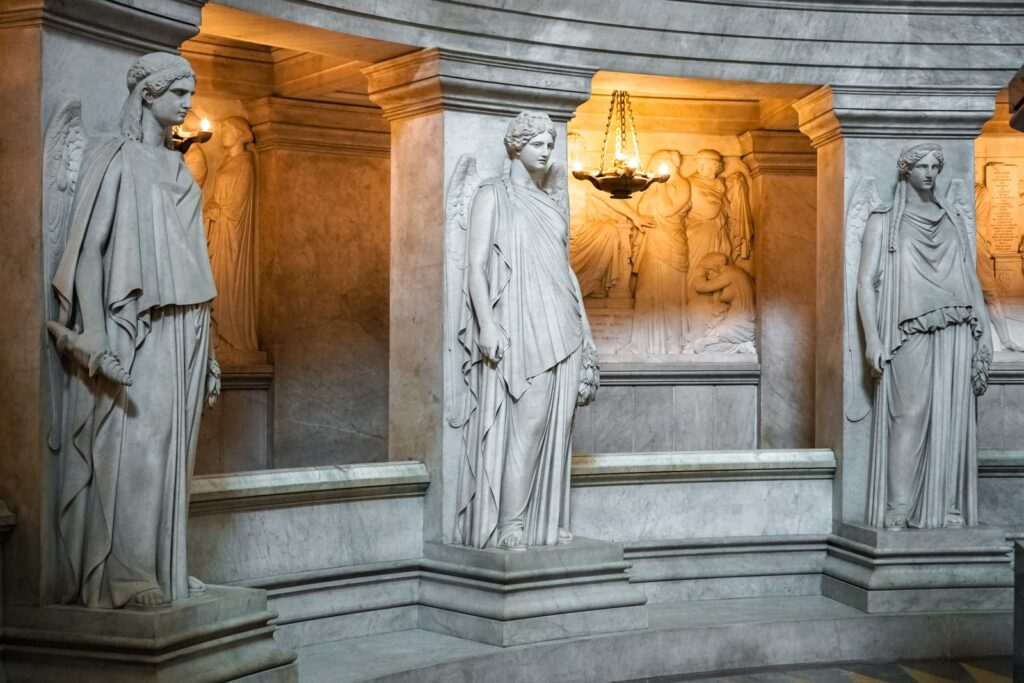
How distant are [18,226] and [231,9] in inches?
67.9

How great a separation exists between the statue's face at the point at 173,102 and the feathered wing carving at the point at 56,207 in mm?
340

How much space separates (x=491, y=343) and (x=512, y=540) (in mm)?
1050

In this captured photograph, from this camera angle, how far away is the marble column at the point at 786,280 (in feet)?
36.9

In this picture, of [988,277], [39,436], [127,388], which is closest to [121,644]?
[39,436]

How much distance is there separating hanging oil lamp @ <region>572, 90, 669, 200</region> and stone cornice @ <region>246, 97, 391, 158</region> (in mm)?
1387

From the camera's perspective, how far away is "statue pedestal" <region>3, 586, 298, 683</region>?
6102 millimetres

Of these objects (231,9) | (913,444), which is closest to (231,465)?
(231,9)

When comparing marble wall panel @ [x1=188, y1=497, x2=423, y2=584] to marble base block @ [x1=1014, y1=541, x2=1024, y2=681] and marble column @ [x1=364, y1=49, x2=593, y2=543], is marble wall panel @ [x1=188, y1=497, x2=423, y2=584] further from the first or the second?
marble base block @ [x1=1014, y1=541, x2=1024, y2=681]

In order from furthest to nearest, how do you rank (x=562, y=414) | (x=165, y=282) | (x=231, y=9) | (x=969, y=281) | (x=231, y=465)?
(x=231, y=465) → (x=969, y=281) → (x=562, y=414) → (x=231, y=9) → (x=165, y=282)

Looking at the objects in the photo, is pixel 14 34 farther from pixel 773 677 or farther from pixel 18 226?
pixel 773 677

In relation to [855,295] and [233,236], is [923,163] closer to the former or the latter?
[855,295]

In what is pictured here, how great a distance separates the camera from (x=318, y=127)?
410 inches

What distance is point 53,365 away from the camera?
625 centimetres

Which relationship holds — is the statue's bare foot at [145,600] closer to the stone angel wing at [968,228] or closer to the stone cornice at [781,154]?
the stone angel wing at [968,228]
